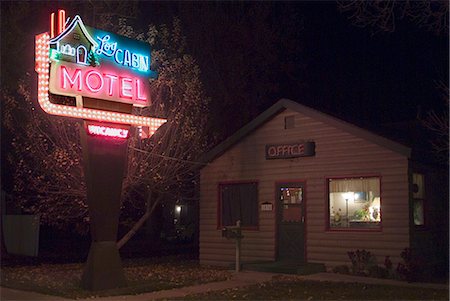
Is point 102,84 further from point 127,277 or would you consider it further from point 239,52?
point 239,52

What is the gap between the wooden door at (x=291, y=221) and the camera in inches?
710

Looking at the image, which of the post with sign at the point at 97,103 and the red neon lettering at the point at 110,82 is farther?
the red neon lettering at the point at 110,82

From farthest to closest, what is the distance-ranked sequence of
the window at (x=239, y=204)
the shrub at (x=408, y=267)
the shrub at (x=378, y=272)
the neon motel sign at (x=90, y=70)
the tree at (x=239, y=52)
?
the tree at (x=239, y=52) → the window at (x=239, y=204) → the shrub at (x=378, y=272) → the shrub at (x=408, y=267) → the neon motel sign at (x=90, y=70)

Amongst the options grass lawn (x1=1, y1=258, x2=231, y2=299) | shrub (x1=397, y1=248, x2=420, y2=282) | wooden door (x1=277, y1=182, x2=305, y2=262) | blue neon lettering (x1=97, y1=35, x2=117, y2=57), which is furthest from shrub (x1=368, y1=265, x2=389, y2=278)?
blue neon lettering (x1=97, y1=35, x2=117, y2=57)

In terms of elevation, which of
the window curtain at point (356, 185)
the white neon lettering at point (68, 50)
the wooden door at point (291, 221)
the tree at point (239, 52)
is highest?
the tree at point (239, 52)

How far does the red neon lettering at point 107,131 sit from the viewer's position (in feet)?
45.5

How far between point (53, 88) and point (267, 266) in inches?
304

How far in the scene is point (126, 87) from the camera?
14586mm

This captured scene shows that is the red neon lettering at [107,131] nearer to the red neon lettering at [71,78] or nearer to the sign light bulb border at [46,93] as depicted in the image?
the sign light bulb border at [46,93]

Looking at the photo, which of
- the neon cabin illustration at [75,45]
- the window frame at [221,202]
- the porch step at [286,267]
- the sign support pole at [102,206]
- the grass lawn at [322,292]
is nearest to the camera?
the grass lawn at [322,292]

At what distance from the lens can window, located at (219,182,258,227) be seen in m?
19.2

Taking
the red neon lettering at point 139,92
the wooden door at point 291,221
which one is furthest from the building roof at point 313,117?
the red neon lettering at point 139,92

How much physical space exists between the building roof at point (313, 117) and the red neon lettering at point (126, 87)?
5366mm

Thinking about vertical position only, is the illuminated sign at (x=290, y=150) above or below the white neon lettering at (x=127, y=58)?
below
